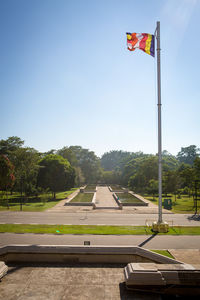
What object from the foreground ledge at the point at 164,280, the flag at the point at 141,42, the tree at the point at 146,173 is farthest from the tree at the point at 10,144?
the foreground ledge at the point at 164,280

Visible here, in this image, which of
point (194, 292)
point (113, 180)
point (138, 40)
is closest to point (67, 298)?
point (194, 292)

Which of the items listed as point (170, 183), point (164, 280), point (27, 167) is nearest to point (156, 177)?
point (170, 183)

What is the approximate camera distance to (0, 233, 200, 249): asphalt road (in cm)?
1361

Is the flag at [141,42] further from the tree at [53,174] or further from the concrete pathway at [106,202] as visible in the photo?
the tree at [53,174]

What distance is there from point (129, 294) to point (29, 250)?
4544mm

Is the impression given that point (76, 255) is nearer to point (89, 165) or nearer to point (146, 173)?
point (146, 173)

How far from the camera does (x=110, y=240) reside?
14.4 metres

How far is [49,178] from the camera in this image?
43969mm

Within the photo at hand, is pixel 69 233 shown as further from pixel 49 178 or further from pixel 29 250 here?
pixel 49 178

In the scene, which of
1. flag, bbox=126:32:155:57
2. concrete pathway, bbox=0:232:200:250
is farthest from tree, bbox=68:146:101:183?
flag, bbox=126:32:155:57

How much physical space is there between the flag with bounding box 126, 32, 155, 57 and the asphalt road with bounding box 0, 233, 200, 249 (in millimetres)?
13288

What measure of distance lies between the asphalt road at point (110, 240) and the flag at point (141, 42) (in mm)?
13288

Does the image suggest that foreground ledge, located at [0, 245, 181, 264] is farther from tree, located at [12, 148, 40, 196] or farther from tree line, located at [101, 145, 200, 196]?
tree, located at [12, 148, 40, 196]

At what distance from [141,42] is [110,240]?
47.1 ft
